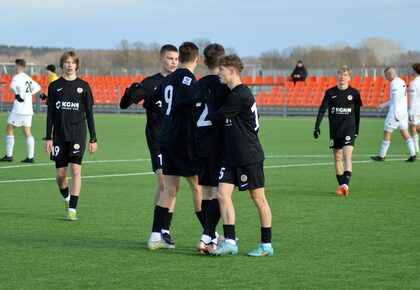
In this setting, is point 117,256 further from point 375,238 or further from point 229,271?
point 375,238

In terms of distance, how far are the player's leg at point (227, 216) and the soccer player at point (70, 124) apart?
3234mm

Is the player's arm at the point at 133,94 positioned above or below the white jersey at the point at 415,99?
above

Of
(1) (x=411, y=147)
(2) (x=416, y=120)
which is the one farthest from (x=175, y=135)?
(2) (x=416, y=120)

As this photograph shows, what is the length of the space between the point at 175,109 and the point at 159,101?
3.18ft

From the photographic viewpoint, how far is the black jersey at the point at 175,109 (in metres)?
9.27

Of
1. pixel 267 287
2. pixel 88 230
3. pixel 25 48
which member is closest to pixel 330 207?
pixel 88 230

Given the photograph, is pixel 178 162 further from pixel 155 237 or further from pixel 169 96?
pixel 155 237

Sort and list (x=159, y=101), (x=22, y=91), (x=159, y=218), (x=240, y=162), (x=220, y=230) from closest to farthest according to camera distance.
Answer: (x=240, y=162)
(x=159, y=218)
(x=159, y=101)
(x=220, y=230)
(x=22, y=91)

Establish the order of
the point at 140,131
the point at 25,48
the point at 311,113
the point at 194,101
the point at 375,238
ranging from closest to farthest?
1. the point at 194,101
2. the point at 375,238
3. the point at 140,131
4. the point at 311,113
5. the point at 25,48

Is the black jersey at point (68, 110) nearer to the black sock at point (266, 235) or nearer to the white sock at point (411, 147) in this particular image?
the black sock at point (266, 235)

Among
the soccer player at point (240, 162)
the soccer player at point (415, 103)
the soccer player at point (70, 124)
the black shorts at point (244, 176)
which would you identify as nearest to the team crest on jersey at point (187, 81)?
the soccer player at point (240, 162)

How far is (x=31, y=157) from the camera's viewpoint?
20.6 m

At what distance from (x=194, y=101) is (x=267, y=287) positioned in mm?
2254

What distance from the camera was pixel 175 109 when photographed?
9.22m
